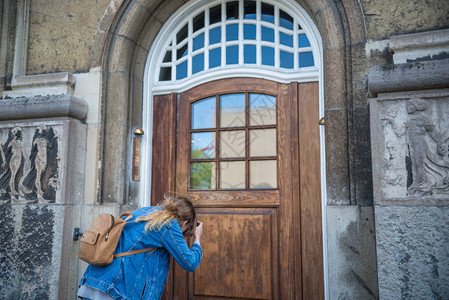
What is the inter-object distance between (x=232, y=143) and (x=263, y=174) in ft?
1.46

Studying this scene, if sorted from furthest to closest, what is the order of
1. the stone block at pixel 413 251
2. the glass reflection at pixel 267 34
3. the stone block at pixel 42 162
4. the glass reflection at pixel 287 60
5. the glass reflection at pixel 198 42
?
the glass reflection at pixel 198 42, the glass reflection at pixel 267 34, the glass reflection at pixel 287 60, the stone block at pixel 42 162, the stone block at pixel 413 251

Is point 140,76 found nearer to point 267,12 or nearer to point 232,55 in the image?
point 232,55

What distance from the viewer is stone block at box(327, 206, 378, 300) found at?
3.44 meters

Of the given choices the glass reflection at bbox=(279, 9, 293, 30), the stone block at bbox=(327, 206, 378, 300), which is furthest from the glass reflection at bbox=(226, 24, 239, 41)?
the stone block at bbox=(327, 206, 378, 300)

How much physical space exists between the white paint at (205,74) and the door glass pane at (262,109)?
21cm

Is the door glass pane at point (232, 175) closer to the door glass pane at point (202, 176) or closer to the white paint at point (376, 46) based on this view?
the door glass pane at point (202, 176)

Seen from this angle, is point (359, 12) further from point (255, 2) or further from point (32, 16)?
point (32, 16)

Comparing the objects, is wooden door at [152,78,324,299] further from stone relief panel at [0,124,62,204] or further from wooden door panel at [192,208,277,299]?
stone relief panel at [0,124,62,204]

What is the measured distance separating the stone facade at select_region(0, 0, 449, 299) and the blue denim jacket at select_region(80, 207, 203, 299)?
1458mm

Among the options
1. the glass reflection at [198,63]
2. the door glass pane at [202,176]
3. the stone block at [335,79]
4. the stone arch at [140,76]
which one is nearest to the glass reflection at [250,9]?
the stone arch at [140,76]

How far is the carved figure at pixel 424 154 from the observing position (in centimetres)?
318

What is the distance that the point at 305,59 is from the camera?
427cm

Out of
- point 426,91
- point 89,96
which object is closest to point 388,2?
point 426,91

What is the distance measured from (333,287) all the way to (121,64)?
294 cm
